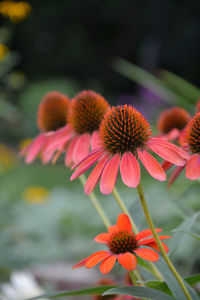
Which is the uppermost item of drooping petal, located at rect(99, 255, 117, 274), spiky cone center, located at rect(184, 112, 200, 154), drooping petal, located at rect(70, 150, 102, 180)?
drooping petal, located at rect(70, 150, 102, 180)

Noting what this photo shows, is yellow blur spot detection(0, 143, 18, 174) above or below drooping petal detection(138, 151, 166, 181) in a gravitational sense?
above

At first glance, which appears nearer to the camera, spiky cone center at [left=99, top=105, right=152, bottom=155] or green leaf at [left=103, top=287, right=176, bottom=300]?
green leaf at [left=103, top=287, right=176, bottom=300]

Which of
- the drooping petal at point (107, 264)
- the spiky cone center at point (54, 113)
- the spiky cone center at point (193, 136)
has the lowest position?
the drooping petal at point (107, 264)

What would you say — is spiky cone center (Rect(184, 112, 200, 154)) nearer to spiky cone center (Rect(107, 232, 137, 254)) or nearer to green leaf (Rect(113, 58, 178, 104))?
spiky cone center (Rect(107, 232, 137, 254))

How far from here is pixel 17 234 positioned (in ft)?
6.79

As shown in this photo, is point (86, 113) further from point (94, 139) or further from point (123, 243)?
point (123, 243)

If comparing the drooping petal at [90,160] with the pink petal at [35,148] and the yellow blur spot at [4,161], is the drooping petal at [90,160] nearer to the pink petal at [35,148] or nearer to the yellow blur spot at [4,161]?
the pink petal at [35,148]

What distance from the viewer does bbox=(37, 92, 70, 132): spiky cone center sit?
3.25 ft

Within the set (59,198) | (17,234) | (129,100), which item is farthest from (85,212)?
(129,100)

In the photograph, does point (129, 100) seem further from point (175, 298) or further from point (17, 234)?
point (175, 298)

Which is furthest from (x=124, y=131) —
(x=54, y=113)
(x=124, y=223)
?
(x=54, y=113)

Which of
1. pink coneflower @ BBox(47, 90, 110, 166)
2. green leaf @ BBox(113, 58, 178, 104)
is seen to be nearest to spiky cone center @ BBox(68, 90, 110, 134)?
pink coneflower @ BBox(47, 90, 110, 166)

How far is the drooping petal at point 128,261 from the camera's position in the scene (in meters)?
0.49

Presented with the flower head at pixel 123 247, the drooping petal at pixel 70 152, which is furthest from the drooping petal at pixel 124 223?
the drooping petal at pixel 70 152
